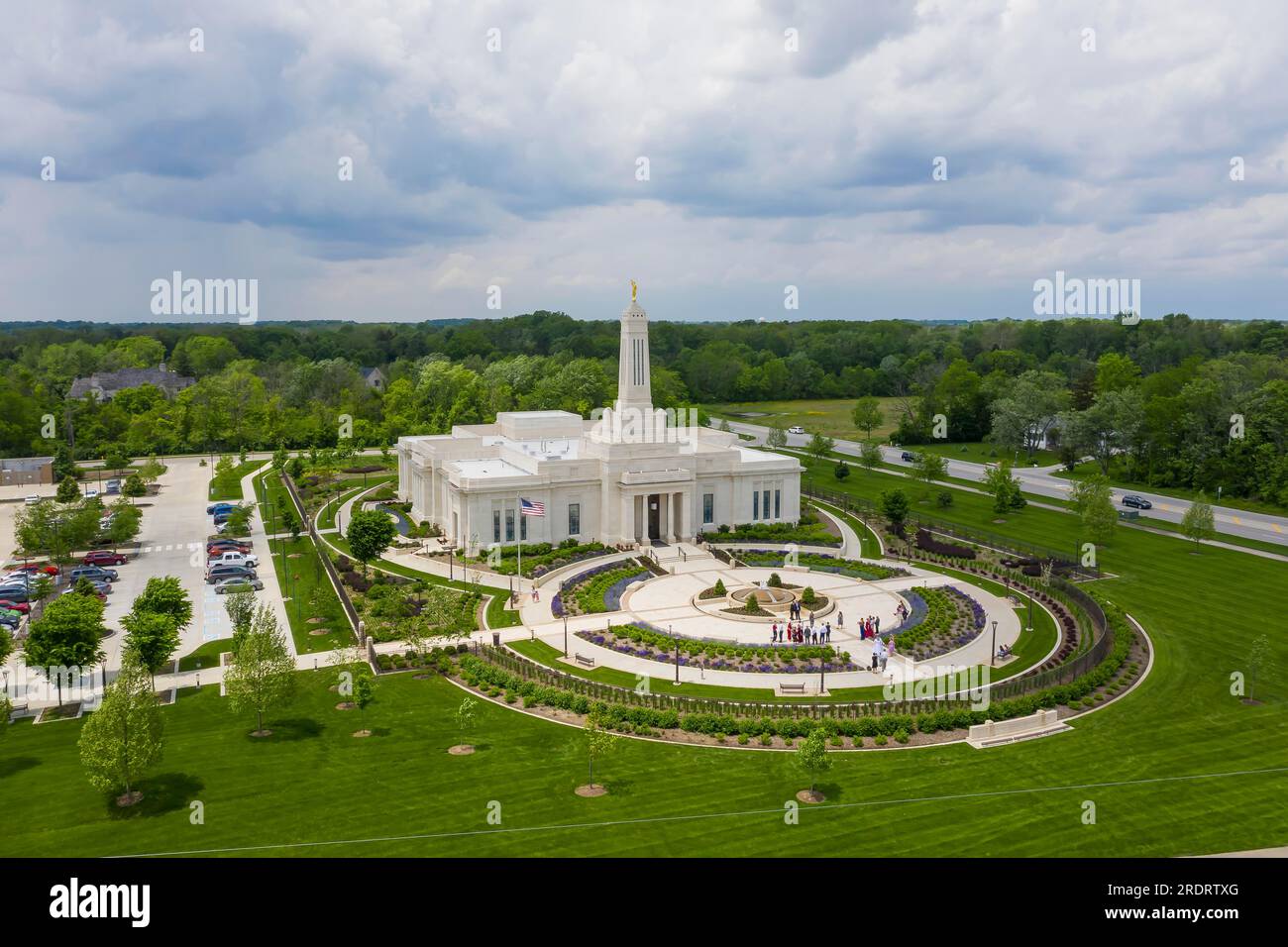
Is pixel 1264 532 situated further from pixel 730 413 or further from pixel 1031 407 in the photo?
pixel 730 413

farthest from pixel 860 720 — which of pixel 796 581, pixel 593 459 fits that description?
pixel 593 459

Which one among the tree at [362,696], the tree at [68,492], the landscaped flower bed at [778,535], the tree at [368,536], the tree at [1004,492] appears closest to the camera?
the tree at [362,696]

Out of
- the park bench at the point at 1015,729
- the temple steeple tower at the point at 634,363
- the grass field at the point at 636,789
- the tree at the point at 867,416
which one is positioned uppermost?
the temple steeple tower at the point at 634,363

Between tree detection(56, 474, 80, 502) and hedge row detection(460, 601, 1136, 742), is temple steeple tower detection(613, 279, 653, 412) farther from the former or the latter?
tree detection(56, 474, 80, 502)

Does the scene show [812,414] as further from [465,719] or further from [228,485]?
[465,719]

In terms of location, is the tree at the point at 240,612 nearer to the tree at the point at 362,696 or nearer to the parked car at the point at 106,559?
the tree at the point at 362,696

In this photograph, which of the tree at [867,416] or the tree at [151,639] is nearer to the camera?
the tree at [151,639]

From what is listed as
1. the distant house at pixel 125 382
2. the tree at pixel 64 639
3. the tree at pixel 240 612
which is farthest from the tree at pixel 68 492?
the distant house at pixel 125 382

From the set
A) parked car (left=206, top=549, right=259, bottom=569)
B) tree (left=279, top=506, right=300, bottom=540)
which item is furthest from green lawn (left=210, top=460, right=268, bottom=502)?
parked car (left=206, top=549, right=259, bottom=569)
